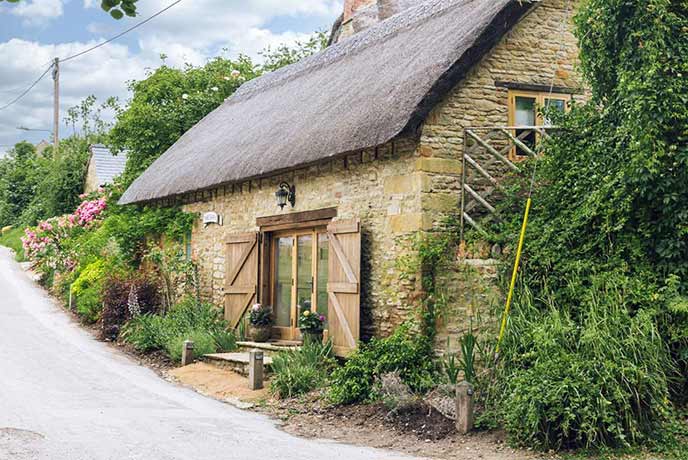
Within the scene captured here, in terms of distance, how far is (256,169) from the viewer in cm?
1342

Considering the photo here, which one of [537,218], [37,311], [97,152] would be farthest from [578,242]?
[97,152]

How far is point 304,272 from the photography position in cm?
1312

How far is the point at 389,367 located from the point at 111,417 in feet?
10.4

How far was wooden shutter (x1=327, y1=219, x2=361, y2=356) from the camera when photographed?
36.4ft

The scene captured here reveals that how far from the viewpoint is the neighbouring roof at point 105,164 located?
3067cm

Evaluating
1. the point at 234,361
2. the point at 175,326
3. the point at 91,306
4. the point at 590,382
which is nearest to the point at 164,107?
the point at 91,306

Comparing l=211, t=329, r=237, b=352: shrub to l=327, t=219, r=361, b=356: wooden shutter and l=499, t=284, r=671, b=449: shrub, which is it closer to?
l=327, t=219, r=361, b=356: wooden shutter

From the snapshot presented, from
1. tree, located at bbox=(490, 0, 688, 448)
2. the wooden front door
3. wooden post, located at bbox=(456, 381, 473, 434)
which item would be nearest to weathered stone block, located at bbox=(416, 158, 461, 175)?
tree, located at bbox=(490, 0, 688, 448)

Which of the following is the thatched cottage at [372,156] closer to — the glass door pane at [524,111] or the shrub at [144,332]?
the glass door pane at [524,111]

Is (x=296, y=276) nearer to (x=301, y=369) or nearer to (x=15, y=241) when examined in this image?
(x=301, y=369)

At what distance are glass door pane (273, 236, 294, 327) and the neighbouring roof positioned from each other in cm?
1762

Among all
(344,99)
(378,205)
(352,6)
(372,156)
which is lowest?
(378,205)

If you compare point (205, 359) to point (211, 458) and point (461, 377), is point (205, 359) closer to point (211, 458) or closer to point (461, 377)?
point (461, 377)

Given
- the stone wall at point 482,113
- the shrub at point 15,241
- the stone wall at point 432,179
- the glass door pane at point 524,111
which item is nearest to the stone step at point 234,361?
the stone wall at point 432,179
